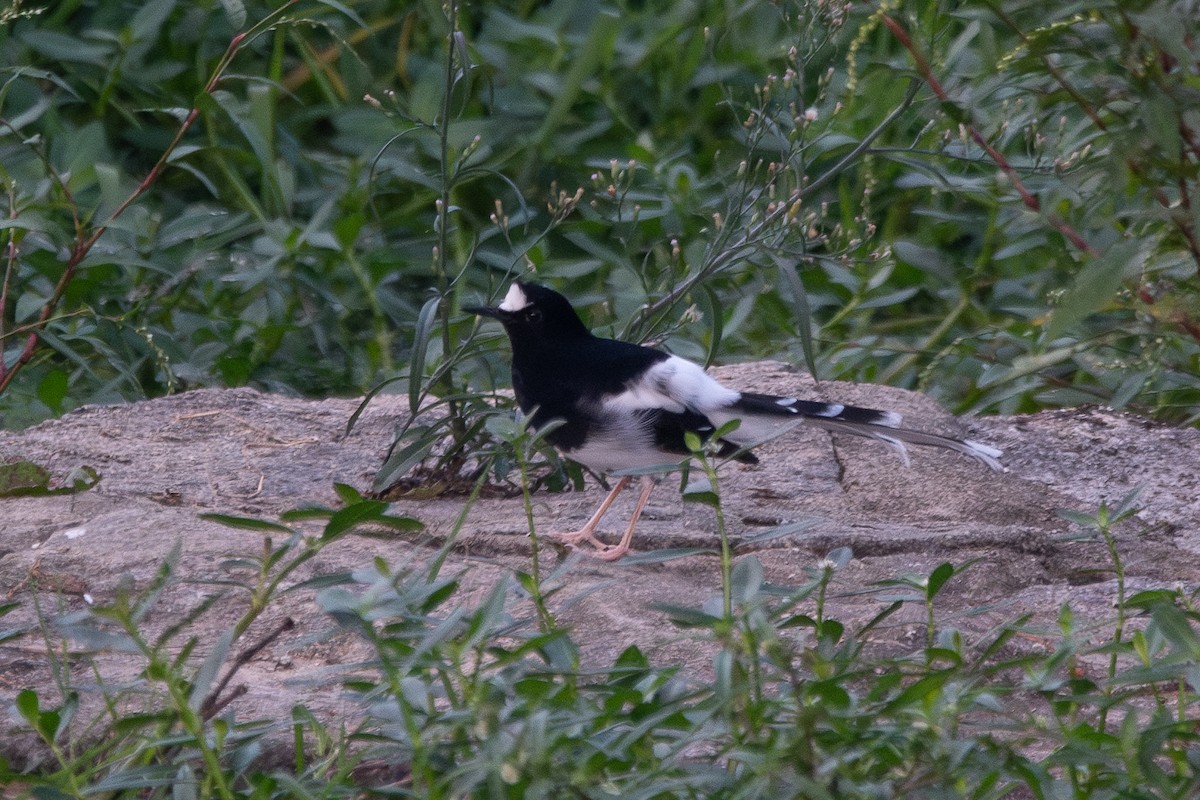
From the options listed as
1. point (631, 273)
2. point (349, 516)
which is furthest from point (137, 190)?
point (349, 516)

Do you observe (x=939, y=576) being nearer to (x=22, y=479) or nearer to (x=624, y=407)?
(x=624, y=407)

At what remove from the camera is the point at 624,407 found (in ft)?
12.4

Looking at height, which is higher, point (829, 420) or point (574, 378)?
point (574, 378)

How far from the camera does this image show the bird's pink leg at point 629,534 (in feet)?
11.3

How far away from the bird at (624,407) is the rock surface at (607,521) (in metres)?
0.17

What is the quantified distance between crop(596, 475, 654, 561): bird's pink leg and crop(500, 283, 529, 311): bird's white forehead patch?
0.56m

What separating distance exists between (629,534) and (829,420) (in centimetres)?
57

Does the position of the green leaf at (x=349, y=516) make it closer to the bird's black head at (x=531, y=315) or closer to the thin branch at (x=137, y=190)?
the bird's black head at (x=531, y=315)

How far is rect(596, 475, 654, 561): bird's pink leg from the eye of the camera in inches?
136

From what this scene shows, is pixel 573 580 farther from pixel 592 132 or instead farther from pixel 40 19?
pixel 40 19

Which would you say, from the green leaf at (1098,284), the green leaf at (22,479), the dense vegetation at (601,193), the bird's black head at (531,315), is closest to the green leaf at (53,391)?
the dense vegetation at (601,193)

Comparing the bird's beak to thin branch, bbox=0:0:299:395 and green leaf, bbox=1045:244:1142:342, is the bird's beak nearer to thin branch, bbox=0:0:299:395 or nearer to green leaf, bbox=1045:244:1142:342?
thin branch, bbox=0:0:299:395

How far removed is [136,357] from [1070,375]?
3.34 m

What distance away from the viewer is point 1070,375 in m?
5.52
